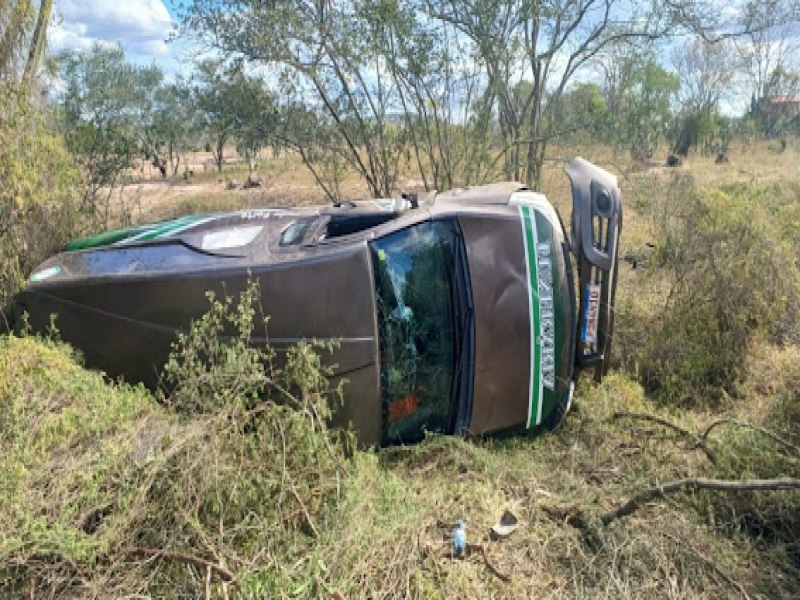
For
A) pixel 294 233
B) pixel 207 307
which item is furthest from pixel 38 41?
pixel 207 307

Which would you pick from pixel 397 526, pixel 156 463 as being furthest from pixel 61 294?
pixel 397 526

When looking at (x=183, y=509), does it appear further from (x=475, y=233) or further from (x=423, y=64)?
(x=423, y=64)

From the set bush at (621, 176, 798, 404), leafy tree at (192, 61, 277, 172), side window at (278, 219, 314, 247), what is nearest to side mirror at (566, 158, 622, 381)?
bush at (621, 176, 798, 404)

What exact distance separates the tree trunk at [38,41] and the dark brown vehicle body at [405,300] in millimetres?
1665

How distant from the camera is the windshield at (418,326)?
3473 millimetres

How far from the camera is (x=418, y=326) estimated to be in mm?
3549

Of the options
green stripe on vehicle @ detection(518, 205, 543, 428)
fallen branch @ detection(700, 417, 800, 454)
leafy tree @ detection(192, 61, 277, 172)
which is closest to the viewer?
fallen branch @ detection(700, 417, 800, 454)

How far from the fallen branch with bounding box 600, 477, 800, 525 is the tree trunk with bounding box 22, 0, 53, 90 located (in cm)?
472

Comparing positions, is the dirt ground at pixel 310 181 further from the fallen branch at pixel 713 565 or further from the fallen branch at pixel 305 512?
the fallen branch at pixel 305 512

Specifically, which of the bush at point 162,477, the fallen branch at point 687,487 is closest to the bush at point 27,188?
the bush at point 162,477

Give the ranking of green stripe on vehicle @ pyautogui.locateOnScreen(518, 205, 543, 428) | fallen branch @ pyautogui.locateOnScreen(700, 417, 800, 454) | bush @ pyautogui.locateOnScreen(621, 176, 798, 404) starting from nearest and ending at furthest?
fallen branch @ pyautogui.locateOnScreen(700, 417, 800, 454) < green stripe on vehicle @ pyautogui.locateOnScreen(518, 205, 543, 428) < bush @ pyautogui.locateOnScreen(621, 176, 798, 404)

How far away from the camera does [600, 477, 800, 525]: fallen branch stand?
2.57 m

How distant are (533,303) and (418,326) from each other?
673 mm

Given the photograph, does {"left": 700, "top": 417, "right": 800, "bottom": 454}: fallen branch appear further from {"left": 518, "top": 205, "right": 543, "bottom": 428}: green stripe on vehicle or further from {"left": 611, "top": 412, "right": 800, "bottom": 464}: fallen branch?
{"left": 518, "top": 205, "right": 543, "bottom": 428}: green stripe on vehicle
